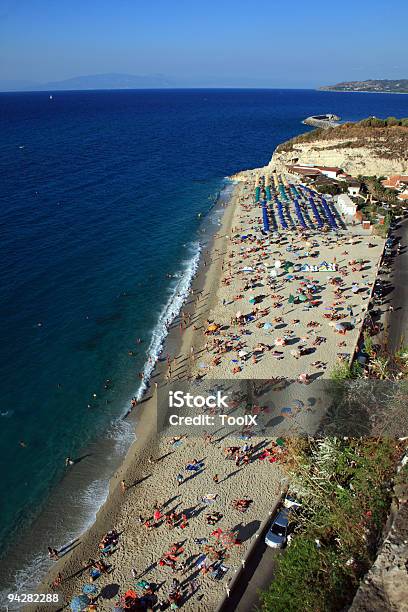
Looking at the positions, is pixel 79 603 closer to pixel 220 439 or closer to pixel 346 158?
pixel 220 439

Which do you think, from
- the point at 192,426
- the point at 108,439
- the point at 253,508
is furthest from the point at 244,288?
the point at 253,508

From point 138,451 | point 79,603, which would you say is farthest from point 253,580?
point 138,451

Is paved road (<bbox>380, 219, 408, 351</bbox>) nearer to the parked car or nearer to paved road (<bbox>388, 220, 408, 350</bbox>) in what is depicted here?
paved road (<bbox>388, 220, 408, 350</bbox>)

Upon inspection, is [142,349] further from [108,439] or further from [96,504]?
[96,504]

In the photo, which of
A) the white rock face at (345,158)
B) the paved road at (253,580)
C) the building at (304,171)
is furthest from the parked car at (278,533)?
the white rock face at (345,158)

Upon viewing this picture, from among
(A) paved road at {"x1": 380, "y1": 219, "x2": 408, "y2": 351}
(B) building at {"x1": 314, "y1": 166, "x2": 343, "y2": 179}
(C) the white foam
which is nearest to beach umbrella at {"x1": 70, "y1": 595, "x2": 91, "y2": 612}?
(C) the white foam
